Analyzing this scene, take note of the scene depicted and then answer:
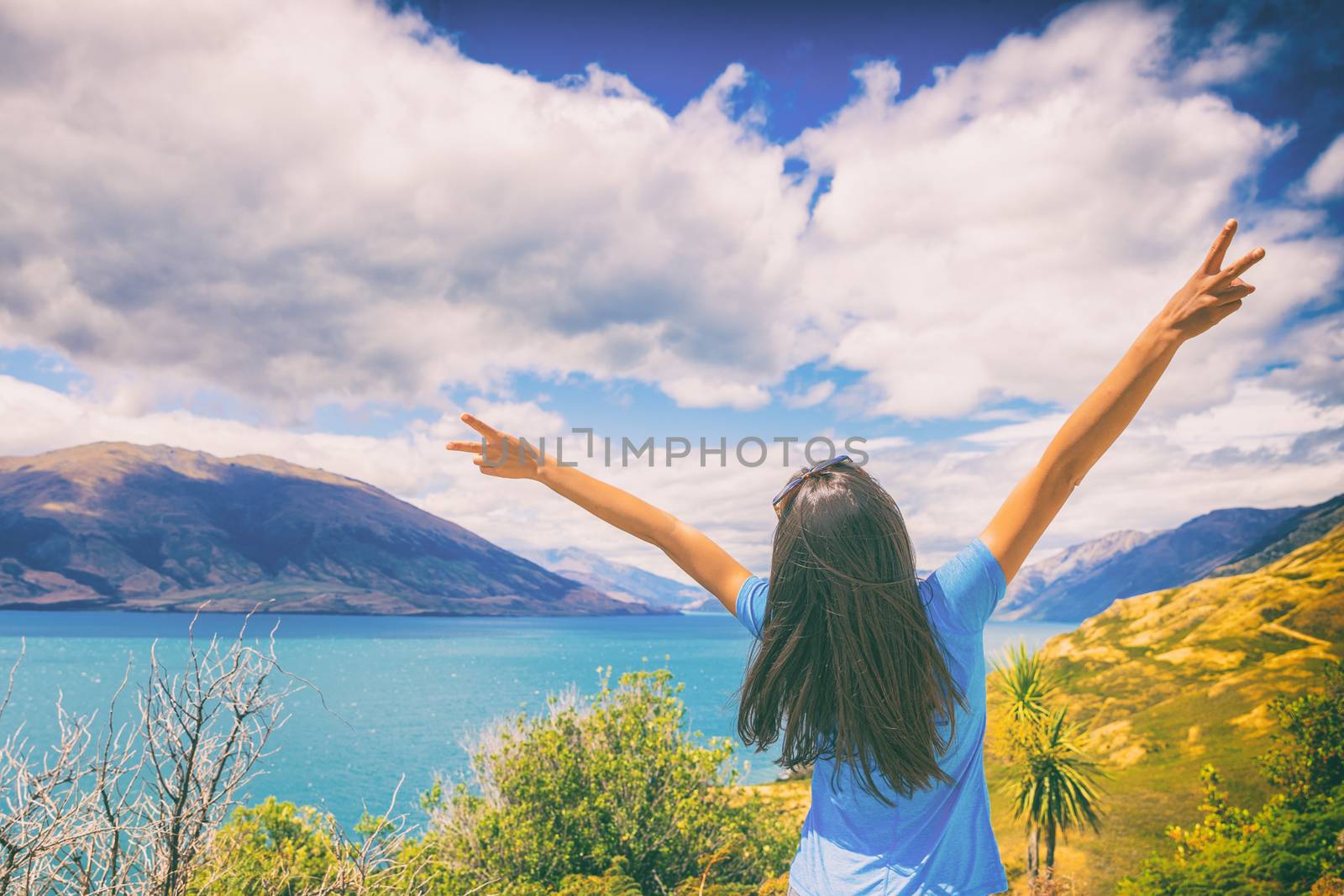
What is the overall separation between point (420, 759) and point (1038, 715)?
40.1 metres

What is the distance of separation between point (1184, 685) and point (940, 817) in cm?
2865

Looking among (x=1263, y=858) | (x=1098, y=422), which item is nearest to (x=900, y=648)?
(x=1098, y=422)

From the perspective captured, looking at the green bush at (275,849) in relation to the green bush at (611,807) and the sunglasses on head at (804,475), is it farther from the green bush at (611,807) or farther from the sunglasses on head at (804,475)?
the sunglasses on head at (804,475)

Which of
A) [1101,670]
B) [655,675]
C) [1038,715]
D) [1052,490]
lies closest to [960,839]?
[1052,490]

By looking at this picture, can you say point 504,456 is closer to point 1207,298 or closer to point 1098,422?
point 1098,422

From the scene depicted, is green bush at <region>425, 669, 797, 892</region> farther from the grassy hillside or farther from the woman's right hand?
the woman's right hand

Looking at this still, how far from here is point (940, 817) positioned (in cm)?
162

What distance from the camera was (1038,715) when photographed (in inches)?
541

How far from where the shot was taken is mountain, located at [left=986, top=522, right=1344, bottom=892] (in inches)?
715

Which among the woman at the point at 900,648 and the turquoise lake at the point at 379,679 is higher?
the woman at the point at 900,648

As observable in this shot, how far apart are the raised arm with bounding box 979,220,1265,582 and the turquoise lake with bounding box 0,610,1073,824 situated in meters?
0.76

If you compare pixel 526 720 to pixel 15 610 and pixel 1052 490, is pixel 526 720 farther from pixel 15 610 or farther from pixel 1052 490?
pixel 15 610

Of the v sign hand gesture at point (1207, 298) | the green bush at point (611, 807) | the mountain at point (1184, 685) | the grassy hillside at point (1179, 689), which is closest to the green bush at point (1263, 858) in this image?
the grassy hillside at point (1179, 689)

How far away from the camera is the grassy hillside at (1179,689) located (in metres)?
18.1
